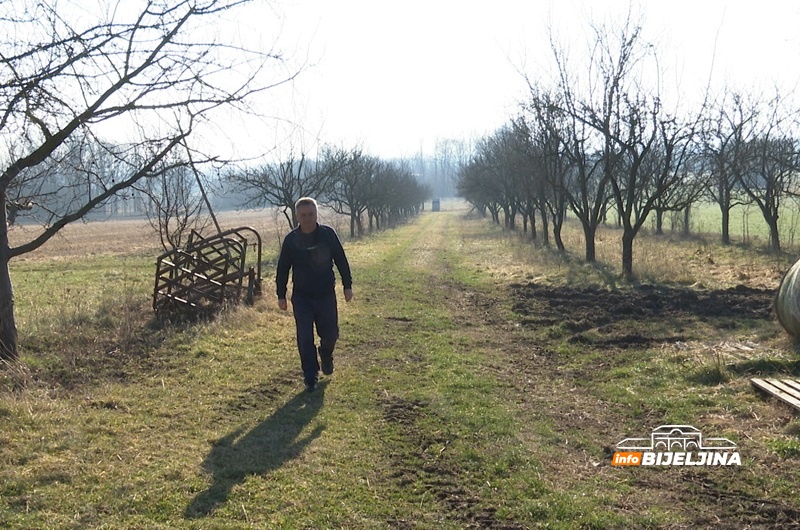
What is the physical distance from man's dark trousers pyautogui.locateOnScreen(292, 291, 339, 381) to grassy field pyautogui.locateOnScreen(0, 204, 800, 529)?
0.32 metres

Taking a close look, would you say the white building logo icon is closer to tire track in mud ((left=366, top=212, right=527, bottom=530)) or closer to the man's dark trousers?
tire track in mud ((left=366, top=212, right=527, bottom=530))

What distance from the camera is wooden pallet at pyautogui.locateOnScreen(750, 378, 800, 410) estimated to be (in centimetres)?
540

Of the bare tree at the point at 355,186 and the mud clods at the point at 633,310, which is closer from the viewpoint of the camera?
the mud clods at the point at 633,310

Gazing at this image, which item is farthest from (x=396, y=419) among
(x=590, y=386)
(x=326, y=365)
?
(x=590, y=386)

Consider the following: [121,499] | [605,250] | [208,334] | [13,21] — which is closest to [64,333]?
[208,334]

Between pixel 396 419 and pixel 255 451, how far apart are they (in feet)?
4.37

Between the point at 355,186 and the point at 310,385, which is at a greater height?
the point at 355,186

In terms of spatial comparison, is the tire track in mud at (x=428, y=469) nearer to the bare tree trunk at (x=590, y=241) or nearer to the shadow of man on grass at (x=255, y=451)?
the shadow of man on grass at (x=255, y=451)

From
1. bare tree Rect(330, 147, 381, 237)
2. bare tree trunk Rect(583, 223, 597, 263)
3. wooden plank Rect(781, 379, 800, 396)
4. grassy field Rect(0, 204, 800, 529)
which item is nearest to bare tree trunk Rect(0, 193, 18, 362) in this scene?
grassy field Rect(0, 204, 800, 529)

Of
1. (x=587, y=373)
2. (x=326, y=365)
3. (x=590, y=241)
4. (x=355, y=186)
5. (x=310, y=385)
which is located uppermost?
(x=355, y=186)

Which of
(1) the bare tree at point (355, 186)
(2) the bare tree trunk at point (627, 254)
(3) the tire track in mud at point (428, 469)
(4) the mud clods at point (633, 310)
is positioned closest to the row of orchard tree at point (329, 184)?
(1) the bare tree at point (355, 186)

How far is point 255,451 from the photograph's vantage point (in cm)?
486

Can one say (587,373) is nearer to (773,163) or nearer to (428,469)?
(428,469)

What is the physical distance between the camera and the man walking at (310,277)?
6.43 metres
